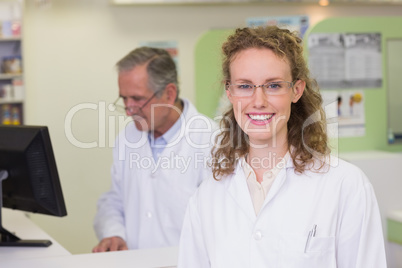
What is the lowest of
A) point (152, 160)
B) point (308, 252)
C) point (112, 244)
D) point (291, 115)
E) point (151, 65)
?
point (112, 244)

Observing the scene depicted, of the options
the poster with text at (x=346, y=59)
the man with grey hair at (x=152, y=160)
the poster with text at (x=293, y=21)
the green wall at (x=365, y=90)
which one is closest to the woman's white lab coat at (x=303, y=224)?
the man with grey hair at (x=152, y=160)

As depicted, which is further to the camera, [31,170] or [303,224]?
[31,170]

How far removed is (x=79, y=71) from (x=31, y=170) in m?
2.58

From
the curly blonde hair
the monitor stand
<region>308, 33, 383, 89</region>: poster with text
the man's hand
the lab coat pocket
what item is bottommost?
the man's hand

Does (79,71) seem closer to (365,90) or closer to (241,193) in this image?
(365,90)

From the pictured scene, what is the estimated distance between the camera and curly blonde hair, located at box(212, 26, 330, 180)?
5.39 feet

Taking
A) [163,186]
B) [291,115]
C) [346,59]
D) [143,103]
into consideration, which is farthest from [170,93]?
[346,59]

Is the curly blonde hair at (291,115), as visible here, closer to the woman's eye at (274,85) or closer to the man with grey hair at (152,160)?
the woman's eye at (274,85)

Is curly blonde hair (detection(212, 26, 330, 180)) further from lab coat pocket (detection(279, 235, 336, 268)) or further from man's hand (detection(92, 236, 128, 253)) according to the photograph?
man's hand (detection(92, 236, 128, 253))

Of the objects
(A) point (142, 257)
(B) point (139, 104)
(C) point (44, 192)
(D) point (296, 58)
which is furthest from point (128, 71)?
(D) point (296, 58)

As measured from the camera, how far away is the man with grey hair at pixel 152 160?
→ 2.71 metres

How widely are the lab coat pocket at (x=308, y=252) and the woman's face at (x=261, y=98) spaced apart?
278 millimetres

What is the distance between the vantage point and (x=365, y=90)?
3992 mm

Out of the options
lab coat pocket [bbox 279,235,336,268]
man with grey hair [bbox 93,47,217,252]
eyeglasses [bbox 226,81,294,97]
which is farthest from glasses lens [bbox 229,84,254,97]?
man with grey hair [bbox 93,47,217,252]
